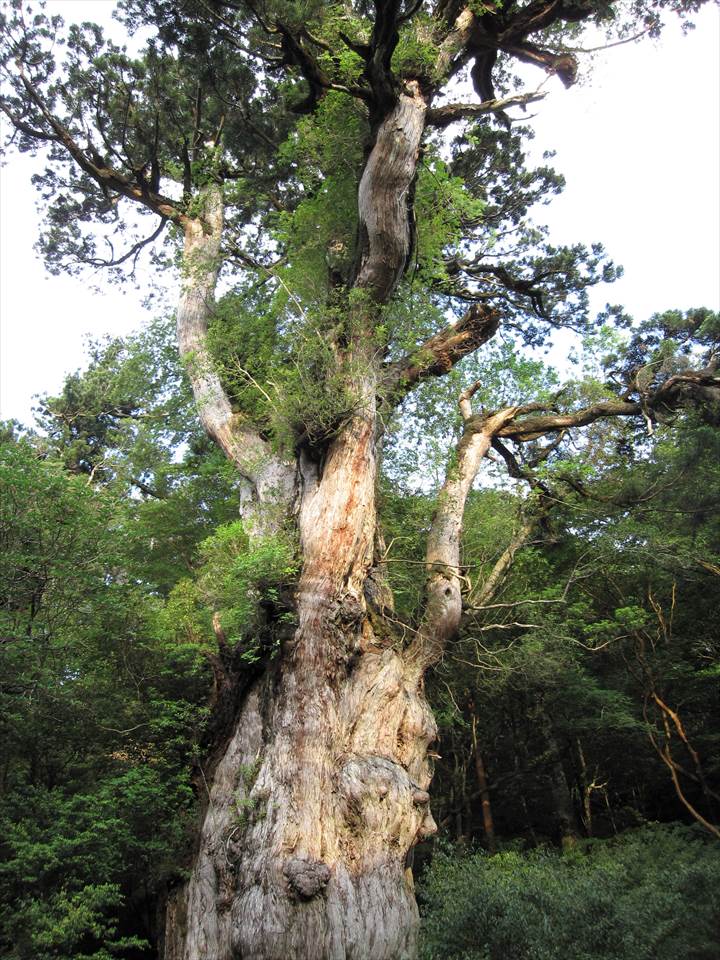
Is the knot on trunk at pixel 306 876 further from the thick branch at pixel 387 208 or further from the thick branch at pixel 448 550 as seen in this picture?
the thick branch at pixel 387 208

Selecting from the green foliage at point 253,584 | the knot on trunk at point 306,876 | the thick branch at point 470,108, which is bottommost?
the knot on trunk at point 306,876

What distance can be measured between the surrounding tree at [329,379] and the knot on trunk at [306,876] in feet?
0.05

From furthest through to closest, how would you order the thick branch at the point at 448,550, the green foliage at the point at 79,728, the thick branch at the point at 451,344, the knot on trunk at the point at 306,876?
the thick branch at the point at 451,344
the thick branch at the point at 448,550
the green foliage at the point at 79,728
the knot on trunk at the point at 306,876

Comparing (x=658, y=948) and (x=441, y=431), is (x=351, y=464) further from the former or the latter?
(x=658, y=948)

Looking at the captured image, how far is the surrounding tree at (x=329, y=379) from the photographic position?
5.39 meters

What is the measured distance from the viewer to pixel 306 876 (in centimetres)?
470

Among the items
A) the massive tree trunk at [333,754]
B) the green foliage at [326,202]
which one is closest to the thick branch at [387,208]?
the massive tree trunk at [333,754]

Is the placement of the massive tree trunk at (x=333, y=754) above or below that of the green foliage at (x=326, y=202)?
below

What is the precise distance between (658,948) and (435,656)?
306cm

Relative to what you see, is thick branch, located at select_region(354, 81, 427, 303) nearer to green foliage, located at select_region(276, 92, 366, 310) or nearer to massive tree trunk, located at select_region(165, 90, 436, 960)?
massive tree trunk, located at select_region(165, 90, 436, 960)

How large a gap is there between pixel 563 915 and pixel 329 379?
5.36m

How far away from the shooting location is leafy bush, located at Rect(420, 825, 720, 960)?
5082 mm

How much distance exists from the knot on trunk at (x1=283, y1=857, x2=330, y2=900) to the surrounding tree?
2 cm

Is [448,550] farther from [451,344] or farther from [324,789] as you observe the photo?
[324,789]
